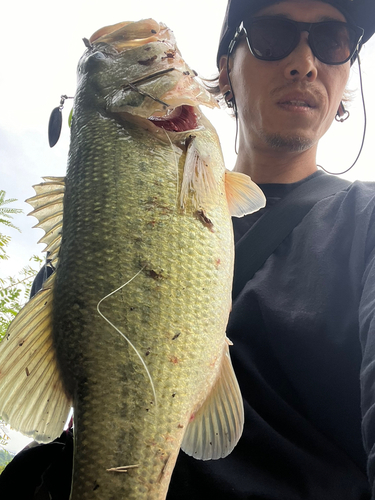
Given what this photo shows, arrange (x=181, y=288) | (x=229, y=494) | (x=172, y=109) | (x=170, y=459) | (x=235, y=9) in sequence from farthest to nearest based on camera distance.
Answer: (x=235, y=9) → (x=172, y=109) → (x=229, y=494) → (x=181, y=288) → (x=170, y=459)

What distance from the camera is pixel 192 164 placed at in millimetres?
1235

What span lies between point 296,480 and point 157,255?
2.80 ft

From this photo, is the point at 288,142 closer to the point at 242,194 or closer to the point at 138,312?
the point at 242,194

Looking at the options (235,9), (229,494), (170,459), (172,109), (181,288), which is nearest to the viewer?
(170,459)

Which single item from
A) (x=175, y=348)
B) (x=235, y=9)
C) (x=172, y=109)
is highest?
(x=235, y=9)

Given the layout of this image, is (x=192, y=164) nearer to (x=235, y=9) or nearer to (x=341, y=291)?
(x=341, y=291)

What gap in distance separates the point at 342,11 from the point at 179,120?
1473 mm

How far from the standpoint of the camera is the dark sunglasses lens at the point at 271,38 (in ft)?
6.59

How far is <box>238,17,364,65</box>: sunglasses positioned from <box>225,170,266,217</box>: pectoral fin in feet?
3.75

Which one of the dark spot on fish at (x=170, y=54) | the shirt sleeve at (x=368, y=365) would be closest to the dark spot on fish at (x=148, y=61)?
the dark spot on fish at (x=170, y=54)

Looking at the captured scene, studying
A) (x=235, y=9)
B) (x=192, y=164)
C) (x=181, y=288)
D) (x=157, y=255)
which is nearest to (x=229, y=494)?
(x=181, y=288)

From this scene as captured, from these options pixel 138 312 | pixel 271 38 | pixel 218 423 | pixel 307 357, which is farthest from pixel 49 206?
pixel 271 38

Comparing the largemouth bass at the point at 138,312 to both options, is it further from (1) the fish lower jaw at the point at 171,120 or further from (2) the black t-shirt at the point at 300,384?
(2) the black t-shirt at the point at 300,384

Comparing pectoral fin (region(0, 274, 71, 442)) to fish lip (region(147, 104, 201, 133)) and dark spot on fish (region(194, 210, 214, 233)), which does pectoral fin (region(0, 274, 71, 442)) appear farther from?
fish lip (region(147, 104, 201, 133))
